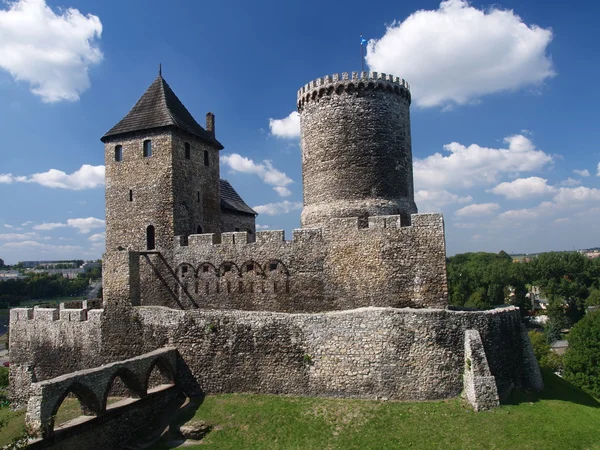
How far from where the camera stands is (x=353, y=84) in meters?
20.4

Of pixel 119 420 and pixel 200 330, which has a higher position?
pixel 200 330

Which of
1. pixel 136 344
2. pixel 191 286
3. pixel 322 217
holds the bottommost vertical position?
pixel 136 344

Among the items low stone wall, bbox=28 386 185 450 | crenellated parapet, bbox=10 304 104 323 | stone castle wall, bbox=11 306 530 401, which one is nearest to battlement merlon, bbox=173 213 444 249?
stone castle wall, bbox=11 306 530 401

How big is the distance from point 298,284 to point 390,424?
6862 millimetres

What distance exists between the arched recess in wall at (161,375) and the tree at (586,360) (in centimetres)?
2707

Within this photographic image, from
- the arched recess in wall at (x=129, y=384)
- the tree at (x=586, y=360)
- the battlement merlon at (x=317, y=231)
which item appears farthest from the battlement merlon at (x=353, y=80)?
the tree at (x=586, y=360)

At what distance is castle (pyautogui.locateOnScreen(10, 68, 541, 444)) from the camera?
612 inches

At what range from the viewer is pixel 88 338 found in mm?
20469

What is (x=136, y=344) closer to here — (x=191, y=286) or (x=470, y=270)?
(x=191, y=286)

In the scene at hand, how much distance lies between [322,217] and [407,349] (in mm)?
7361

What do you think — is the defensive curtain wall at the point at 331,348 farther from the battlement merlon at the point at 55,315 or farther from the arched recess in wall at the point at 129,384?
the arched recess in wall at the point at 129,384

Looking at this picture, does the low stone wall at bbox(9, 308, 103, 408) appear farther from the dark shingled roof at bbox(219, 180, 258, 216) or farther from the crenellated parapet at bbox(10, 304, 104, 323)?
the dark shingled roof at bbox(219, 180, 258, 216)

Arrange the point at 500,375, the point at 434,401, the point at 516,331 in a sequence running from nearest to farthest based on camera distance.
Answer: the point at 434,401 < the point at 500,375 < the point at 516,331

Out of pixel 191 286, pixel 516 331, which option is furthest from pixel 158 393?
pixel 516 331
